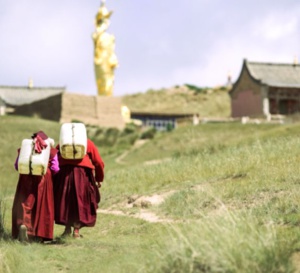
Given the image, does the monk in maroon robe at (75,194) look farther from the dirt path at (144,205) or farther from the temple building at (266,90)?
the temple building at (266,90)

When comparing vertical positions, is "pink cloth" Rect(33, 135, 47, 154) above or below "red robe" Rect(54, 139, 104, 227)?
above

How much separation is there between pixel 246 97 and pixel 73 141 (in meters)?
35.6

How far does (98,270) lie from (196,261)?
5.47 ft

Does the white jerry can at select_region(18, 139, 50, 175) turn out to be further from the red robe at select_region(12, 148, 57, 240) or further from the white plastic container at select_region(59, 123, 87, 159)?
the white plastic container at select_region(59, 123, 87, 159)

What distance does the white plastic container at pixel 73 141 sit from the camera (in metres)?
8.95

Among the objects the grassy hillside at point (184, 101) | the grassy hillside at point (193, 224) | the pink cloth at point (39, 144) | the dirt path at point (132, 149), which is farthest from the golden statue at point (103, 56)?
the pink cloth at point (39, 144)

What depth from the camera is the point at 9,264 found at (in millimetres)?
7051

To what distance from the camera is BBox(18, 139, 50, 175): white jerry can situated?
8539 millimetres

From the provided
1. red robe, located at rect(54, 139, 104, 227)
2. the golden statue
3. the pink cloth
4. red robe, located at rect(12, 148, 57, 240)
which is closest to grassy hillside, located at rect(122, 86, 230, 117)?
the golden statue

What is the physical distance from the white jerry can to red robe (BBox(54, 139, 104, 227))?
60 cm

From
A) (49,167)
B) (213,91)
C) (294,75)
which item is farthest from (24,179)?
(213,91)

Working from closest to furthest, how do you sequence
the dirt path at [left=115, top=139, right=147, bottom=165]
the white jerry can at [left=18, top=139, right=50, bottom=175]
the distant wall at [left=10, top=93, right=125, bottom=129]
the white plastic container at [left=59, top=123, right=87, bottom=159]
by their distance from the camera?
the white jerry can at [left=18, top=139, right=50, bottom=175] → the white plastic container at [left=59, top=123, right=87, bottom=159] → the dirt path at [left=115, top=139, right=147, bottom=165] → the distant wall at [left=10, top=93, right=125, bottom=129]

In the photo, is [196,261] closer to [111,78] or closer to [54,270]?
[54,270]

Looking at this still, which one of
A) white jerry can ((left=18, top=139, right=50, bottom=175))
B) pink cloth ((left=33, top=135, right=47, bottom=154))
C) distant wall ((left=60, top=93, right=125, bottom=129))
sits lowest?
white jerry can ((left=18, top=139, right=50, bottom=175))
